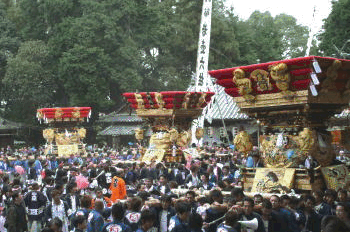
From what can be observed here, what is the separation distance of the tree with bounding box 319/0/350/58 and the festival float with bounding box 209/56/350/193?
17892 millimetres

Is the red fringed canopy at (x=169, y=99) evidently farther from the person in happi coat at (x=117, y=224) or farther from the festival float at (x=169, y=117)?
the person in happi coat at (x=117, y=224)

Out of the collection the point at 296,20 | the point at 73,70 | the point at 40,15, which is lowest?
the point at 73,70

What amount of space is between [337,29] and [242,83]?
65.3 feet

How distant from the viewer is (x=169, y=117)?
19.1 metres

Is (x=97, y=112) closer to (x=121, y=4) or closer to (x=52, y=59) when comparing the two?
(x=52, y=59)

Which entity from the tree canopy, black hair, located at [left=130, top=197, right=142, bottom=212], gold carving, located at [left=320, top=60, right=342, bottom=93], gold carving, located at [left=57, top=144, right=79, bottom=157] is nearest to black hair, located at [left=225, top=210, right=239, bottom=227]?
black hair, located at [left=130, top=197, right=142, bottom=212]

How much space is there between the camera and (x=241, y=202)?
24.3 ft

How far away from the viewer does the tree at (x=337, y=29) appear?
93.2 feet

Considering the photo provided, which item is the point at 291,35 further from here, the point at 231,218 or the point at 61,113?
the point at 231,218

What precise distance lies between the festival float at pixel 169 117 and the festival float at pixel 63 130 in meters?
9.76

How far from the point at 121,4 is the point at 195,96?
2135 cm

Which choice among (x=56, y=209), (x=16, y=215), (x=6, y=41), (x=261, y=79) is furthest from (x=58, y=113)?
(x=56, y=209)

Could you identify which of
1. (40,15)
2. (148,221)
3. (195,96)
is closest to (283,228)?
(148,221)

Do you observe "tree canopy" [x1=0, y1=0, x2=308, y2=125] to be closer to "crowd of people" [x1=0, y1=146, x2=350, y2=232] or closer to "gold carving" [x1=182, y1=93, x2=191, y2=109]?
"gold carving" [x1=182, y1=93, x2=191, y2=109]
